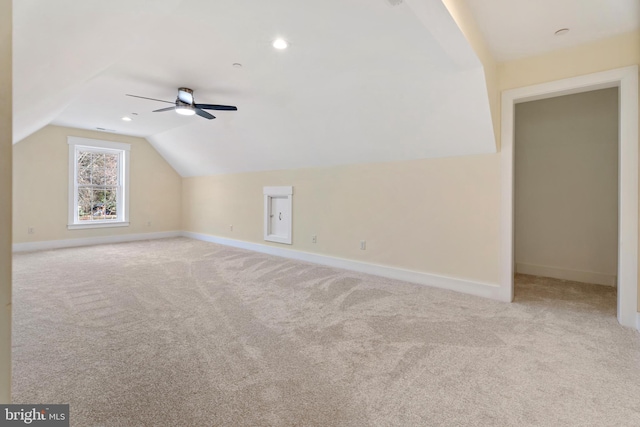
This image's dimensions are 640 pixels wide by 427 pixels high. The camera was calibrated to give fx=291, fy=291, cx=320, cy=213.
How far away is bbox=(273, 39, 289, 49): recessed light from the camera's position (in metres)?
2.54

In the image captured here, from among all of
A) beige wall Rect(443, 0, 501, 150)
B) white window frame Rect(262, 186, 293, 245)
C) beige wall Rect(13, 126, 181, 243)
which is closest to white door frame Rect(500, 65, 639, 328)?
beige wall Rect(443, 0, 501, 150)

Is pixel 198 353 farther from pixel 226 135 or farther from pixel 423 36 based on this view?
pixel 226 135

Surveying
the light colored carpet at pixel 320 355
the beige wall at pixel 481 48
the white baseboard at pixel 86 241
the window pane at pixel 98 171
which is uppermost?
the beige wall at pixel 481 48

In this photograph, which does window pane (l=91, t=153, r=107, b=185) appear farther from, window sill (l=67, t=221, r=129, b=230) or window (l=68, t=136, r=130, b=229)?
window sill (l=67, t=221, r=129, b=230)

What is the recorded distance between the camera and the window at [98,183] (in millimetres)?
6296

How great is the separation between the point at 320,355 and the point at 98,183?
709 cm

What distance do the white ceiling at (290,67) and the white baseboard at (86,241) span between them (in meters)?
2.90

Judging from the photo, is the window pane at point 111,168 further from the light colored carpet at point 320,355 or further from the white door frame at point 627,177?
the white door frame at point 627,177

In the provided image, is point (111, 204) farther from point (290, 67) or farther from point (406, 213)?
point (406, 213)

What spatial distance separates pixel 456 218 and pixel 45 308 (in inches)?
182

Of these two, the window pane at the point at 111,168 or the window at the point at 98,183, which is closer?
the window at the point at 98,183

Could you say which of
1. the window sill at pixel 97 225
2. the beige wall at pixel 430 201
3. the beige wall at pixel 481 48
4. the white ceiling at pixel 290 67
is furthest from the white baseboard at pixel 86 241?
the beige wall at pixel 481 48

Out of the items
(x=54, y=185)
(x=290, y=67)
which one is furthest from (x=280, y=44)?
(x=54, y=185)

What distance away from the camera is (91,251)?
5793 millimetres
